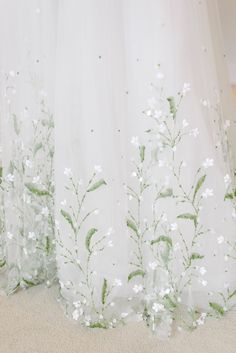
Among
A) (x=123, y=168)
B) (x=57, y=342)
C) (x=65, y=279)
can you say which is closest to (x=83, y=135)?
(x=123, y=168)

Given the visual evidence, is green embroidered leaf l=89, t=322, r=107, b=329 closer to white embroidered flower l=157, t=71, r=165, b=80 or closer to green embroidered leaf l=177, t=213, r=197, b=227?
green embroidered leaf l=177, t=213, r=197, b=227

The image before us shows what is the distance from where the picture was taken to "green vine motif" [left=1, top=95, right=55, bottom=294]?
961mm

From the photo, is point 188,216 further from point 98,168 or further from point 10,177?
point 10,177

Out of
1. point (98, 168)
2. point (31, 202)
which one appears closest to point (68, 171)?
point (98, 168)

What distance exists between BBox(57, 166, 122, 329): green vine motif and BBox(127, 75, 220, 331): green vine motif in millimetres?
73

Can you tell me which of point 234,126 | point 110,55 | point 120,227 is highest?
point 110,55

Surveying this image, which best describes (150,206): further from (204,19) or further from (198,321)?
(204,19)

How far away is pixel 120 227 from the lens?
0.88 metres

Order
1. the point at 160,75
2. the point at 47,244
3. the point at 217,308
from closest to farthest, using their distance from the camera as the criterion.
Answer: the point at 160,75, the point at 217,308, the point at 47,244

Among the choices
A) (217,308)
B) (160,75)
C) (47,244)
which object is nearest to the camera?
(160,75)

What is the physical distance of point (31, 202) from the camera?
0.99 metres

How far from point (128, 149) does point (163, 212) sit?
0.51ft

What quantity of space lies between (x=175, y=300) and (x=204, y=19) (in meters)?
0.61

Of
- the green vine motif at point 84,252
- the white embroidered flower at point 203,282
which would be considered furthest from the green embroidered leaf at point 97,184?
the white embroidered flower at point 203,282
